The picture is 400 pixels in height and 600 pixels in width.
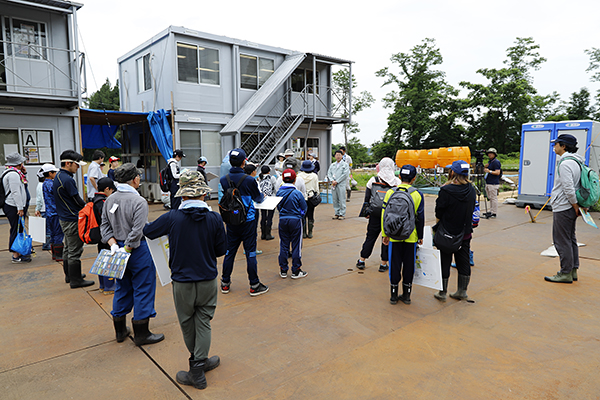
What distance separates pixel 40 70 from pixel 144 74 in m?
4.39

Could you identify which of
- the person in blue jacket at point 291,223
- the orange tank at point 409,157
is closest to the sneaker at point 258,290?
the person in blue jacket at point 291,223

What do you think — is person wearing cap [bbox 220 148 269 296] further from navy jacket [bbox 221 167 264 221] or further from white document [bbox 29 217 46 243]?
white document [bbox 29 217 46 243]

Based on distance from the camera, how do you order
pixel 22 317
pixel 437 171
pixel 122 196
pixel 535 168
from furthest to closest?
1. pixel 437 171
2. pixel 535 168
3. pixel 22 317
4. pixel 122 196

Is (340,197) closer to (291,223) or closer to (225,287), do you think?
(291,223)

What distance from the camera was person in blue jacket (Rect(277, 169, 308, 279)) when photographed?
17.7 ft

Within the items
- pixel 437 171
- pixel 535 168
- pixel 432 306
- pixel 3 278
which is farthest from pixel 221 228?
pixel 437 171

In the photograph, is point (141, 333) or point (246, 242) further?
point (246, 242)

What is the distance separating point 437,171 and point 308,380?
51.3 ft

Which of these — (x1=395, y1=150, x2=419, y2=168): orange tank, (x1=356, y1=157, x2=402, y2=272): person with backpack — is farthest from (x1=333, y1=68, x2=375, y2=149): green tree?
(x1=356, y1=157, x2=402, y2=272): person with backpack

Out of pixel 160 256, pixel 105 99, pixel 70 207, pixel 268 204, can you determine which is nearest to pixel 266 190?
pixel 268 204

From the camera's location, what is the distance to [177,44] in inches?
526

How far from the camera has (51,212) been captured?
6.09 m

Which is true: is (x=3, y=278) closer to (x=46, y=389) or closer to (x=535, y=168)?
(x=46, y=389)

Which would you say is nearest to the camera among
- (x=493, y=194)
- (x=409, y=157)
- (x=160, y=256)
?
(x=160, y=256)
